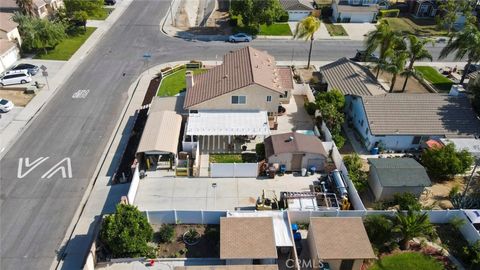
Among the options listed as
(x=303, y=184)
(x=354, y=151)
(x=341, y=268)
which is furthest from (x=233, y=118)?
(x=341, y=268)

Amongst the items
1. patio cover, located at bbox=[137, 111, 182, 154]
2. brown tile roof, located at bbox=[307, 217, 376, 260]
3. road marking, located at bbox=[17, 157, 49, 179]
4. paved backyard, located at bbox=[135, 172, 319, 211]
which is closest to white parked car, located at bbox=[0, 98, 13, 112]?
road marking, located at bbox=[17, 157, 49, 179]

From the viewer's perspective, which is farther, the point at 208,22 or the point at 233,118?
the point at 208,22

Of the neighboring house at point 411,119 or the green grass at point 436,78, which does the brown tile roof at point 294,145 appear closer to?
the neighboring house at point 411,119

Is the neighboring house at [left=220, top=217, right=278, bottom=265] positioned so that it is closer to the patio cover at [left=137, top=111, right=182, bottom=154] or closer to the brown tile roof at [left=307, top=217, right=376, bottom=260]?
the brown tile roof at [left=307, top=217, right=376, bottom=260]

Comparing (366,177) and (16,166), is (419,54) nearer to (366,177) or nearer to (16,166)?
(366,177)

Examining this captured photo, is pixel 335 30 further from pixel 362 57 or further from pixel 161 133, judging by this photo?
pixel 161 133
